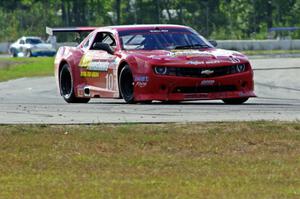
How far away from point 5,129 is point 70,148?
4.53 feet

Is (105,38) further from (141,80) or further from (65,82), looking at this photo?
(141,80)

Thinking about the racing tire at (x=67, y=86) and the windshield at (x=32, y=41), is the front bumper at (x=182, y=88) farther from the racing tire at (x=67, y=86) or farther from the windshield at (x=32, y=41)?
the windshield at (x=32, y=41)

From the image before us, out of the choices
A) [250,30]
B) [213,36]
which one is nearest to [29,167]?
[213,36]

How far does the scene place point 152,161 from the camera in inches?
379

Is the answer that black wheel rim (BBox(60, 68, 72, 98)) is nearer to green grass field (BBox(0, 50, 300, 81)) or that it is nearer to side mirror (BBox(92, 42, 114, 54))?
side mirror (BBox(92, 42, 114, 54))

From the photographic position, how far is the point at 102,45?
17.0 m

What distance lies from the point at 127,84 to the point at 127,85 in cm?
1

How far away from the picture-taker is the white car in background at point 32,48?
201ft

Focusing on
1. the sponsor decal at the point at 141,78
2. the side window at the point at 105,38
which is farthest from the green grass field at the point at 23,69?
the sponsor decal at the point at 141,78

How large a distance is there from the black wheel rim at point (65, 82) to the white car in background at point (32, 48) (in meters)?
42.1

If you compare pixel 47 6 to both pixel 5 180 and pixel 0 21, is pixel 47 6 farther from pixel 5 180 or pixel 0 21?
pixel 5 180

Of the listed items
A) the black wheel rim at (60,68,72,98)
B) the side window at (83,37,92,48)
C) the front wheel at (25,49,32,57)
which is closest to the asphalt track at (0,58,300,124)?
the side window at (83,37,92,48)

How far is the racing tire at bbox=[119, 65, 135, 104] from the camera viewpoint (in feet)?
52.7

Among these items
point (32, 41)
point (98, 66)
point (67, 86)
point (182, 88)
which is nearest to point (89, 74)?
point (98, 66)
